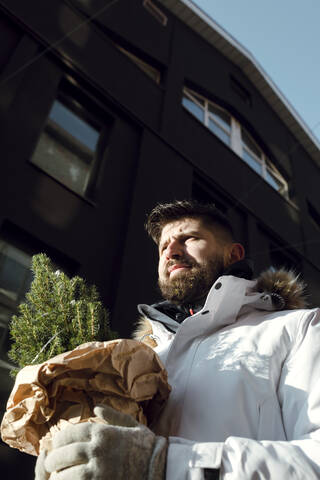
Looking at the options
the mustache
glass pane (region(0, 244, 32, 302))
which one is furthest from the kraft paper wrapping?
glass pane (region(0, 244, 32, 302))

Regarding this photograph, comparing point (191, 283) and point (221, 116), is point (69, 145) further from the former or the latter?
point (221, 116)

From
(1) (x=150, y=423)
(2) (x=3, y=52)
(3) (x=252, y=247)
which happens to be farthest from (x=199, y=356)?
(3) (x=252, y=247)

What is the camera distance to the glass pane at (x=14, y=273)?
15.2ft

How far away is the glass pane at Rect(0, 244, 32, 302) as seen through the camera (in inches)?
182

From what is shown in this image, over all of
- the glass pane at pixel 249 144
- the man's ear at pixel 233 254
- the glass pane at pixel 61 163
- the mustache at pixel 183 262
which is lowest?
the mustache at pixel 183 262

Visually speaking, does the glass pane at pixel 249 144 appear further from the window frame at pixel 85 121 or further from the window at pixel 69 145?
the window at pixel 69 145

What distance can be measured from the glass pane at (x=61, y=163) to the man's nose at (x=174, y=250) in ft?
12.5

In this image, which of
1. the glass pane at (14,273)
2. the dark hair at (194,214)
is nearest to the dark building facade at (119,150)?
the glass pane at (14,273)

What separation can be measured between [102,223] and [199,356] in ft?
14.6

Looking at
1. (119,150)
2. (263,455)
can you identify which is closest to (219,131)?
(119,150)

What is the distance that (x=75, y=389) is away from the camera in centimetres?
137

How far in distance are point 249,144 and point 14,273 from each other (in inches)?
397

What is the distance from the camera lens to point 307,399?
54.7 inches

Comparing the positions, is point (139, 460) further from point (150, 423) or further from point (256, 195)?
point (256, 195)
